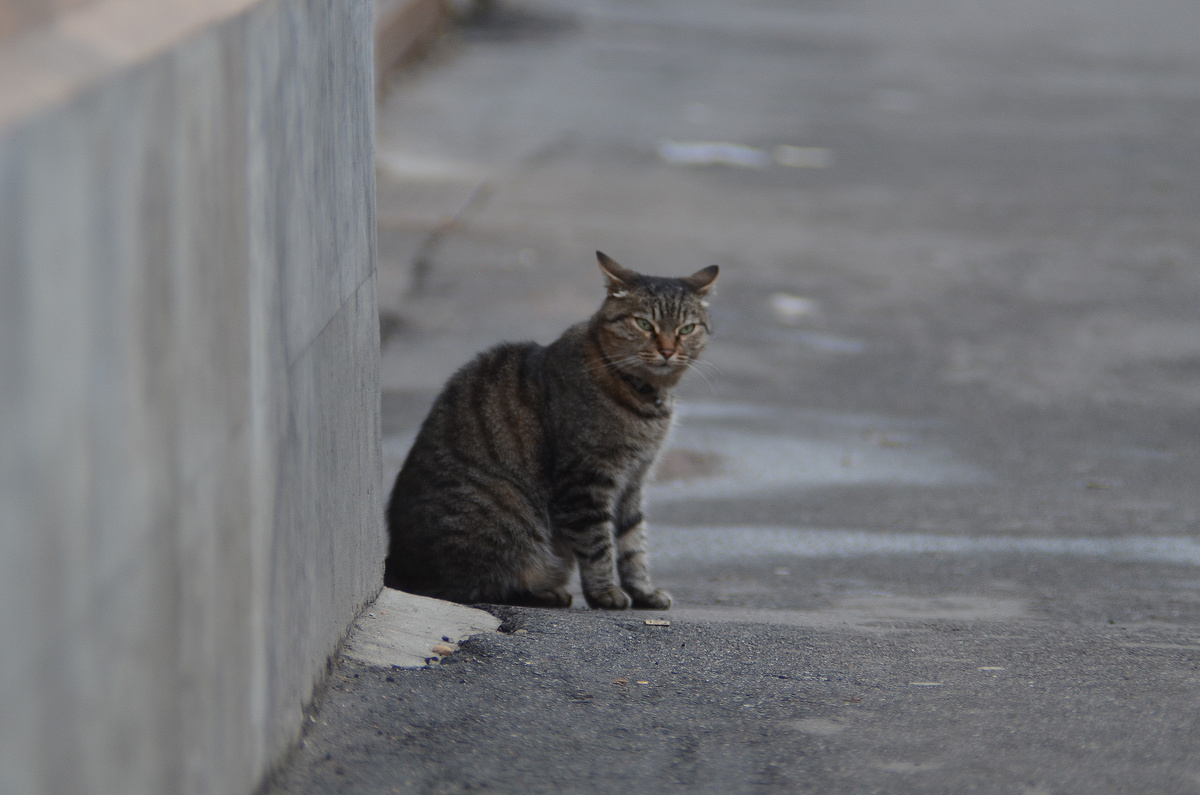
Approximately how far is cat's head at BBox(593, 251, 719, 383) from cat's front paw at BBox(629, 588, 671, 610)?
32.8 inches

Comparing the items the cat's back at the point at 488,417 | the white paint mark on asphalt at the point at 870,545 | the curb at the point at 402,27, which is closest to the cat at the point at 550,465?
the cat's back at the point at 488,417

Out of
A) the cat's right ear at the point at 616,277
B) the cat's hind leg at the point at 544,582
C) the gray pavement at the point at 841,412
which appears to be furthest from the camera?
the cat's right ear at the point at 616,277

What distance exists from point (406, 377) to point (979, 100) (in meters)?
12.1

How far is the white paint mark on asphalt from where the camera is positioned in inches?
222

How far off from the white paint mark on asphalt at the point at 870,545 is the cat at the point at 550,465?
875 millimetres

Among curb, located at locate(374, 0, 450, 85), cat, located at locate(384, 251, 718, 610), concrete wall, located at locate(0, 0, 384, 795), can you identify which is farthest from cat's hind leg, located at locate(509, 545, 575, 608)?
curb, located at locate(374, 0, 450, 85)

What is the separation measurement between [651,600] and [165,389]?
309cm

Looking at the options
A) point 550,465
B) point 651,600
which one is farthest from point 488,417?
point 651,600

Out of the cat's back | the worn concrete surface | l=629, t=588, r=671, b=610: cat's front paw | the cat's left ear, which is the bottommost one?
l=629, t=588, r=671, b=610: cat's front paw

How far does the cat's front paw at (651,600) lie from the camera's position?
191 inches

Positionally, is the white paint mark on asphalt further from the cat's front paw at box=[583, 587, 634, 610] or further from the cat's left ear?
the cat's left ear

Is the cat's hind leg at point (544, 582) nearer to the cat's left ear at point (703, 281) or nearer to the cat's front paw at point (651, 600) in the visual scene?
the cat's front paw at point (651, 600)

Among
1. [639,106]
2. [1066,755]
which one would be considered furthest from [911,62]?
[1066,755]

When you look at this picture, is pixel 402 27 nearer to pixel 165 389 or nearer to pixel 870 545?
pixel 870 545
